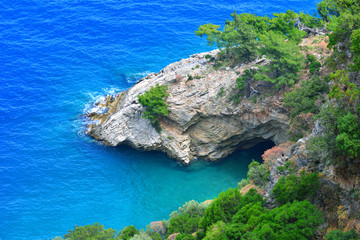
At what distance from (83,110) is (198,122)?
75.5 feet

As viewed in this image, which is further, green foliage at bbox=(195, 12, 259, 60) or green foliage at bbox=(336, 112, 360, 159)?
green foliage at bbox=(195, 12, 259, 60)

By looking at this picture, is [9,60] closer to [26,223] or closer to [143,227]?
[26,223]

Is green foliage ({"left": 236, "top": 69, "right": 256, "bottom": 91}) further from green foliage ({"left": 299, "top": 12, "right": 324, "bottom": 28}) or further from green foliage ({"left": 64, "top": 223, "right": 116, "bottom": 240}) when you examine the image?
green foliage ({"left": 64, "top": 223, "right": 116, "bottom": 240})

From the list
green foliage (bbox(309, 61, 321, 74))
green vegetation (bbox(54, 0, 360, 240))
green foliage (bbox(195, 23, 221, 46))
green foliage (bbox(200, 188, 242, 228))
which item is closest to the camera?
green vegetation (bbox(54, 0, 360, 240))

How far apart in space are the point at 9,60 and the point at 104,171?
37.9 m

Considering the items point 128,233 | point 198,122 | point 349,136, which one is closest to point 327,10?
point 198,122

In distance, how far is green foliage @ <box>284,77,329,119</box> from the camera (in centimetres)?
5203

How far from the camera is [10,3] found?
339 feet

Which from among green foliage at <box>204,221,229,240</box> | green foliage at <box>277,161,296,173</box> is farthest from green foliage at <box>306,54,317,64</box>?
green foliage at <box>204,221,229,240</box>

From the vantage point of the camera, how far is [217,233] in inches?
1619

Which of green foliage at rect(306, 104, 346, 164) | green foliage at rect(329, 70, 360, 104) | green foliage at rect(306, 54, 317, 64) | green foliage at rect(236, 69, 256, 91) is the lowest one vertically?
green foliage at rect(306, 104, 346, 164)

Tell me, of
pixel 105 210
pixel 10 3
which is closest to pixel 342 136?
pixel 105 210

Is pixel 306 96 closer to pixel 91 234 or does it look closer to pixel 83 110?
pixel 91 234

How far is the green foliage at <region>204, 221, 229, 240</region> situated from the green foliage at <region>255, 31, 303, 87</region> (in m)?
23.6
